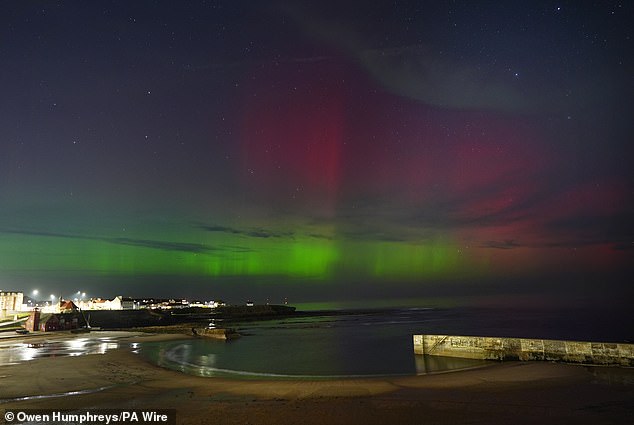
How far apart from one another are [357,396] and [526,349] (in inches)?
613

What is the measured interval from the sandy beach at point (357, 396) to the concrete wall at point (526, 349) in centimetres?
95

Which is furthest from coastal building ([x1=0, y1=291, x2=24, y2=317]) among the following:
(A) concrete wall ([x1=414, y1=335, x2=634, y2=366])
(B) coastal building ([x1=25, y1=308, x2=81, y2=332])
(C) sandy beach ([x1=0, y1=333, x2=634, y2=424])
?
(A) concrete wall ([x1=414, y1=335, x2=634, y2=366])

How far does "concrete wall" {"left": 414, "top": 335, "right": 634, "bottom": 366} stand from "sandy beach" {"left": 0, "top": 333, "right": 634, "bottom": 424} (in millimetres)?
948

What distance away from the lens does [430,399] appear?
16984 millimetres

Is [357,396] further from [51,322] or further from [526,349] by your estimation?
[51,322]

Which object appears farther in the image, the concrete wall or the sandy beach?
the concrete wall

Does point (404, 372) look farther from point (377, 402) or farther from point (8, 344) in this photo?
point (8, 344)

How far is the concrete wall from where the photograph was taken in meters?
22.7

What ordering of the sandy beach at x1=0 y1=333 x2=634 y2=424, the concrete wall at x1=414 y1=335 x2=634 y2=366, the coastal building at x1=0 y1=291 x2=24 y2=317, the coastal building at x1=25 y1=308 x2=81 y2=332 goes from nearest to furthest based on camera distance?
the sandy beach at x1=0 y1=333 x2=634 y2=424 < the concrete wall at x1=414 y1=335 x2=634 y2=366 < the coastal building at x1=25 y1=308 x2=81 y2=332 < the coastal building at x1=0 y1=291 x2=24 y2=317

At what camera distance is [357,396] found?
58.6 feet

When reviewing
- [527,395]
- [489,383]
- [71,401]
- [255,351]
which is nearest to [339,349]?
[255,351]

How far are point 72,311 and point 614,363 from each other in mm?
78244

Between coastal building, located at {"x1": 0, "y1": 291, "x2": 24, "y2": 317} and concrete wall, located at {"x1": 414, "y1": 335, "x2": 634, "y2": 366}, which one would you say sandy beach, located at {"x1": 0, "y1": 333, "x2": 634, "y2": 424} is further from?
coastal building, located at {"x1": 0, "y1": 291, "x2": 24, "y2": 317}

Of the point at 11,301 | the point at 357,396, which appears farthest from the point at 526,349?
the point at 11,301
